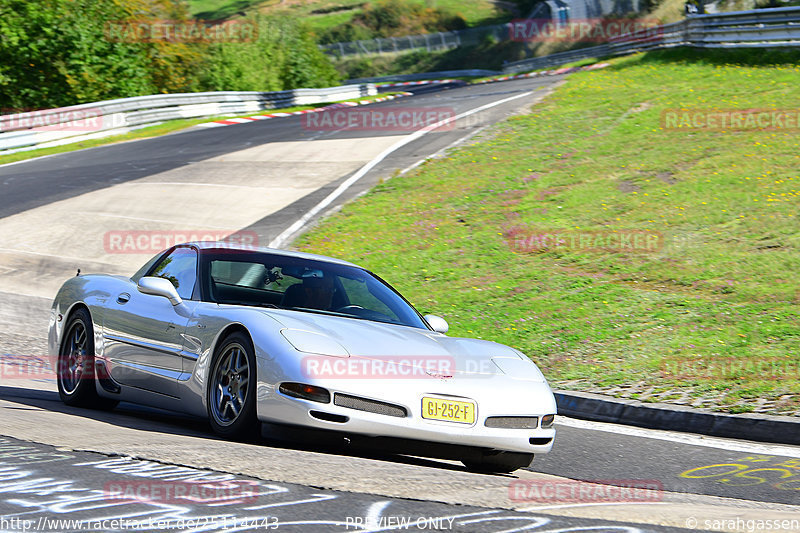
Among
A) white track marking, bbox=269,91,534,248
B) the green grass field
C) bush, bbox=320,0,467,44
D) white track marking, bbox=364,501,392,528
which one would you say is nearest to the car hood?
white track marking, bbox=364,501,392,528

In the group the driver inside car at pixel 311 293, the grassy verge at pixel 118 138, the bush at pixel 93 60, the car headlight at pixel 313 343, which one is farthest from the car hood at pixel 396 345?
the bush at pixel 93 60

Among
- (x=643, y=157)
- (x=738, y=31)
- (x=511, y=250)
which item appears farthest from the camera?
(x=738, y=31)

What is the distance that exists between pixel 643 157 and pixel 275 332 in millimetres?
13579

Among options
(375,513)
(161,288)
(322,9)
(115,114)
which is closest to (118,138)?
(115,114)

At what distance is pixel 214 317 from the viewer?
20.4 feet

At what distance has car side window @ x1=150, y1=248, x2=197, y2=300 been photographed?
686 centimetres

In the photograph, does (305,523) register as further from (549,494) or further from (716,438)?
(716,438)

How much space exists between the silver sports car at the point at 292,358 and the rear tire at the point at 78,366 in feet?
0.04

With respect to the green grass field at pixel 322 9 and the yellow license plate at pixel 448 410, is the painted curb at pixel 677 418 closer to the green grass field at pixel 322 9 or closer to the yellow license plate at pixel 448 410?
the yellow license plate at pixel 448 410

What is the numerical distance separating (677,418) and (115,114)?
25.8 meters

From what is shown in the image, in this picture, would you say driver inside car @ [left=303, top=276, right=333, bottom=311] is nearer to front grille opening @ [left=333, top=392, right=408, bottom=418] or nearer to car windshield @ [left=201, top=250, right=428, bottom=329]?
car windshield @ [left=201, top=250, right=428, bottom=329]

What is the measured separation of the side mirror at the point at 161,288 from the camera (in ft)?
21.7

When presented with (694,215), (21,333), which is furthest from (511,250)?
(21,333)

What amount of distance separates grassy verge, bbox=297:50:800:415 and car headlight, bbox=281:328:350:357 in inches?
150
